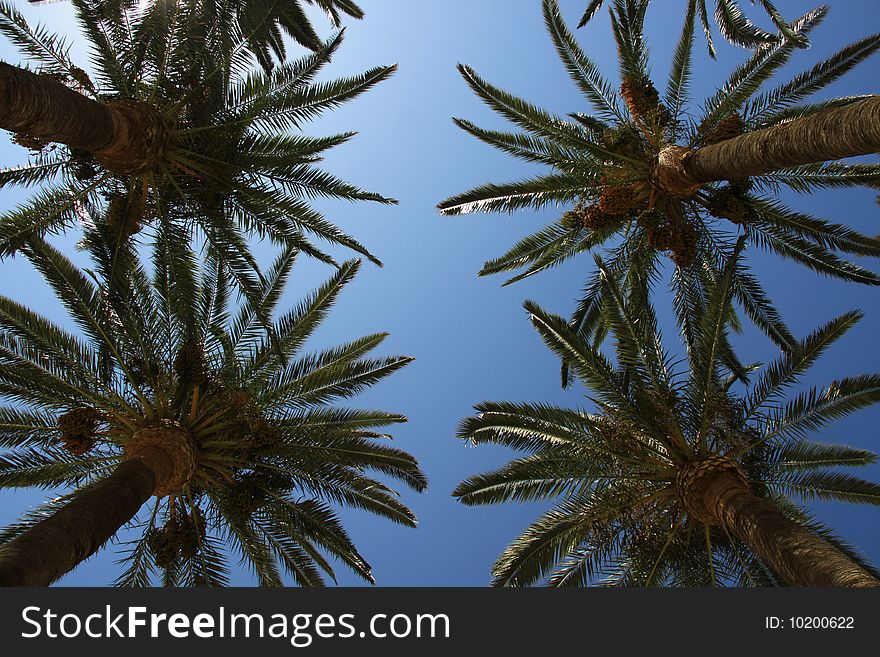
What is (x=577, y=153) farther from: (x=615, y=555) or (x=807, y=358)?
(x=615, y=555)

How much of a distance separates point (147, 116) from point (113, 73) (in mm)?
1085

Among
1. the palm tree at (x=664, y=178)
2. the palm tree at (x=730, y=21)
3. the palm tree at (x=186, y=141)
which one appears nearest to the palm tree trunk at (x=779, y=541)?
the palm tree at (x=664, y=178)

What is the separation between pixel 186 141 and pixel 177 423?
12.6ft

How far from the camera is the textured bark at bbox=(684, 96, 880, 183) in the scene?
6.30 metres

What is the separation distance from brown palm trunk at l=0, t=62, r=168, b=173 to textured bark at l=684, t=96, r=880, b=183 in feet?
A: 23.3

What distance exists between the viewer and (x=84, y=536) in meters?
6.43

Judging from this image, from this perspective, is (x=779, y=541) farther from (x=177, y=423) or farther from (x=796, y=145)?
(x=177, y=423)

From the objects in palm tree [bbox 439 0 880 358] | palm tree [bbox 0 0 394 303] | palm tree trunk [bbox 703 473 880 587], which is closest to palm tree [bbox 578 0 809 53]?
palm tree [bbox 439 0 880 358]

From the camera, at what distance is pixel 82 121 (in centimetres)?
690

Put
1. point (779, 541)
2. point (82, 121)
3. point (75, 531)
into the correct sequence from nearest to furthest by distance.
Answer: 1. point (75, 531)
2. point (779, 541)
3. point (82, 121)

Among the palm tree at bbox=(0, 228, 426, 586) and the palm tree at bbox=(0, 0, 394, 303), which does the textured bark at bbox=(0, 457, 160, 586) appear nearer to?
the palm tree at bbox=(0, 228, 426, 586)

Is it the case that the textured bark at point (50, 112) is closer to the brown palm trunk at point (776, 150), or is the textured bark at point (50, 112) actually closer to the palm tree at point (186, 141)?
the palm tree at point (186, 141)

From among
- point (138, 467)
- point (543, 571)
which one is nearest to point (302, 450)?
point (138, 467)

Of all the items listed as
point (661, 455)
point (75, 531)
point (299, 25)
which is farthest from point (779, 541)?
point (299, 25)
